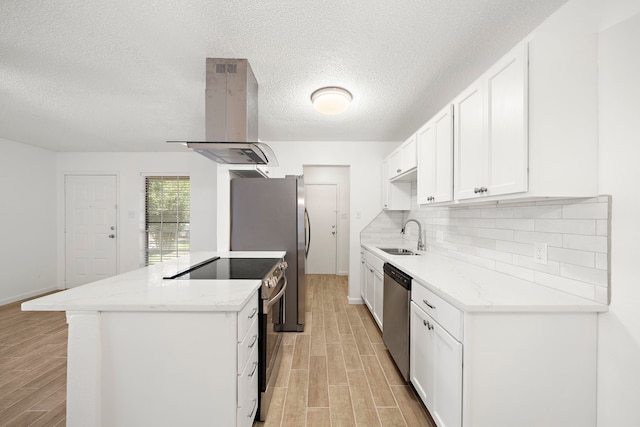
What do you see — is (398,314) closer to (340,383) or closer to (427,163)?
(340,383)

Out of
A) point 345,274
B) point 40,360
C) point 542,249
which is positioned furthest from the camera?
point 345,274

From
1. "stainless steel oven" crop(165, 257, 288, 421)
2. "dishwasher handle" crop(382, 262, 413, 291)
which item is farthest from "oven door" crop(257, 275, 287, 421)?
"dishwasher handle" crop(382, 262, 413, 291)

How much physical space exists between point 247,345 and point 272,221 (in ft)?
5.36

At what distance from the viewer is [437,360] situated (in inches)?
57.5

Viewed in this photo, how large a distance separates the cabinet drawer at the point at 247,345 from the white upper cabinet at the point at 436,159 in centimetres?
161

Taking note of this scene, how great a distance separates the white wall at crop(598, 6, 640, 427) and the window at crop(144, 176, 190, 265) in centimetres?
518

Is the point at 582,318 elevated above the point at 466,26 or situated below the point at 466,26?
below

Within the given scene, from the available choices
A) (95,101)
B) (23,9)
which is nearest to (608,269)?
(23,9)

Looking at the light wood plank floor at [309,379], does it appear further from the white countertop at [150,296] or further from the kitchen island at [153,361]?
the white countertop at [150,296]

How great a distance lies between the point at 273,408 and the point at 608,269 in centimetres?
201

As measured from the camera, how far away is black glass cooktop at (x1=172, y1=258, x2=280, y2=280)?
1638 mm

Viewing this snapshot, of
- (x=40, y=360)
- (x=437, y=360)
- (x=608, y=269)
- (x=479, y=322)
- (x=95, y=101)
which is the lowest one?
(x=40, y=360)

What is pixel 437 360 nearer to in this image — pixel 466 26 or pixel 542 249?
pixel 542 249

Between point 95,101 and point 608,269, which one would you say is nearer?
point 608,269
